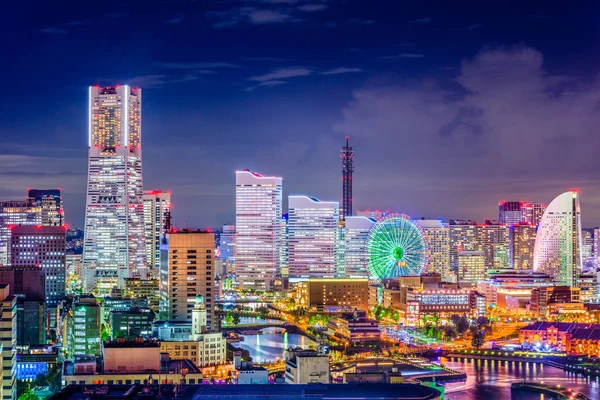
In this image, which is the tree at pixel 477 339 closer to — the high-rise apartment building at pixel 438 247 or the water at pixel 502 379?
the water at pixel 502 379

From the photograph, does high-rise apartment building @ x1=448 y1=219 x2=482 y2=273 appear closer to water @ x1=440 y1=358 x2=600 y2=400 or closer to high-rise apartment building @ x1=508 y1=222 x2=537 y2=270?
high-rise apartment building @ x1=508 y1=222 x2=537 y2=270

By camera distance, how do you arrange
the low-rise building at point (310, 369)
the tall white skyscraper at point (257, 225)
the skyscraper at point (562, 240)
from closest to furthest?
the low-rise building at point (310, 369), the skyscraper at point (562, 240), the tall white skyscraper at point (257, 225)

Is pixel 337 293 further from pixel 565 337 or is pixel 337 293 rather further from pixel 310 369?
pixel 310 369

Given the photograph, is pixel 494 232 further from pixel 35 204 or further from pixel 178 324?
pixel 178 324

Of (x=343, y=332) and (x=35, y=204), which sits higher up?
(x=35, y=204)

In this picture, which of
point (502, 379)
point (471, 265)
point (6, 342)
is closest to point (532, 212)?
point (471, 265)

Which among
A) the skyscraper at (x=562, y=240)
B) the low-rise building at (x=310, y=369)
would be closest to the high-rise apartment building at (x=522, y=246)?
the skyscraper at (x=562, y=240)

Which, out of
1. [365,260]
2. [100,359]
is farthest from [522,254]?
[100,359]
